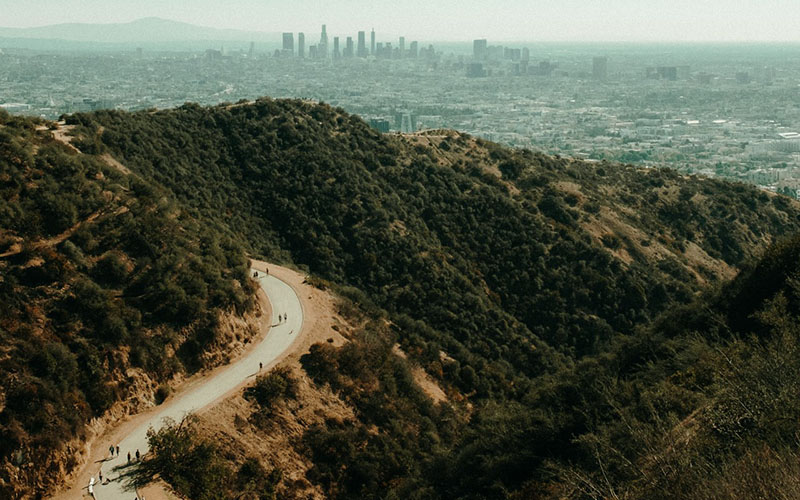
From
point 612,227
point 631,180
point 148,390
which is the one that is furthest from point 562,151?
point 148,390

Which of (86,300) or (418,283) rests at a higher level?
(86,300)

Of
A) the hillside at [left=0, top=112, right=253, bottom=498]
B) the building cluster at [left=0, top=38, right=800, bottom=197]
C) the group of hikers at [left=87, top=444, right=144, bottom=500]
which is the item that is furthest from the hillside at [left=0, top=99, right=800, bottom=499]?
the building cluster at [left=0, top=38, right=800, bottom=197]

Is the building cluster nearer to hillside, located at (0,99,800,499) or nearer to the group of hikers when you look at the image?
hillside, located at (0,99,800,499)

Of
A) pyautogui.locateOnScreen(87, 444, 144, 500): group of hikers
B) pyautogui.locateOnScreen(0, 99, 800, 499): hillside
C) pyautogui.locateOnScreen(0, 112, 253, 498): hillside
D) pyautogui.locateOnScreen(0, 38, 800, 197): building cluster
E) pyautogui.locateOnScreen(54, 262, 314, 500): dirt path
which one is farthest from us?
pyautogui.locateOnScreen(0, 38, 800, 197): building cluster

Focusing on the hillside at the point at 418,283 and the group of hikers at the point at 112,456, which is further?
the hillside at the point at 418,283

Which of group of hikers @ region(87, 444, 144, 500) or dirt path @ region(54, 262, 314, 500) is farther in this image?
dirt path @ region(54, 262, 314, 500)

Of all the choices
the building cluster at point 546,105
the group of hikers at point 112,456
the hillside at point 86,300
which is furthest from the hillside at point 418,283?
the building cluster at point 546,105

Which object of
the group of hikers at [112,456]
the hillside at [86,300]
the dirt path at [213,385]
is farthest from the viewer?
the hillside at [86,300]

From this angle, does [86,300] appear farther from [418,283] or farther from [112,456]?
[418,283]

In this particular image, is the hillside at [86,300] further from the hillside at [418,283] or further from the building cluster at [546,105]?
the building cluster at [546,105]

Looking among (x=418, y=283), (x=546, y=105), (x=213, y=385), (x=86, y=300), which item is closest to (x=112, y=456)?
(x=213, y=385)
